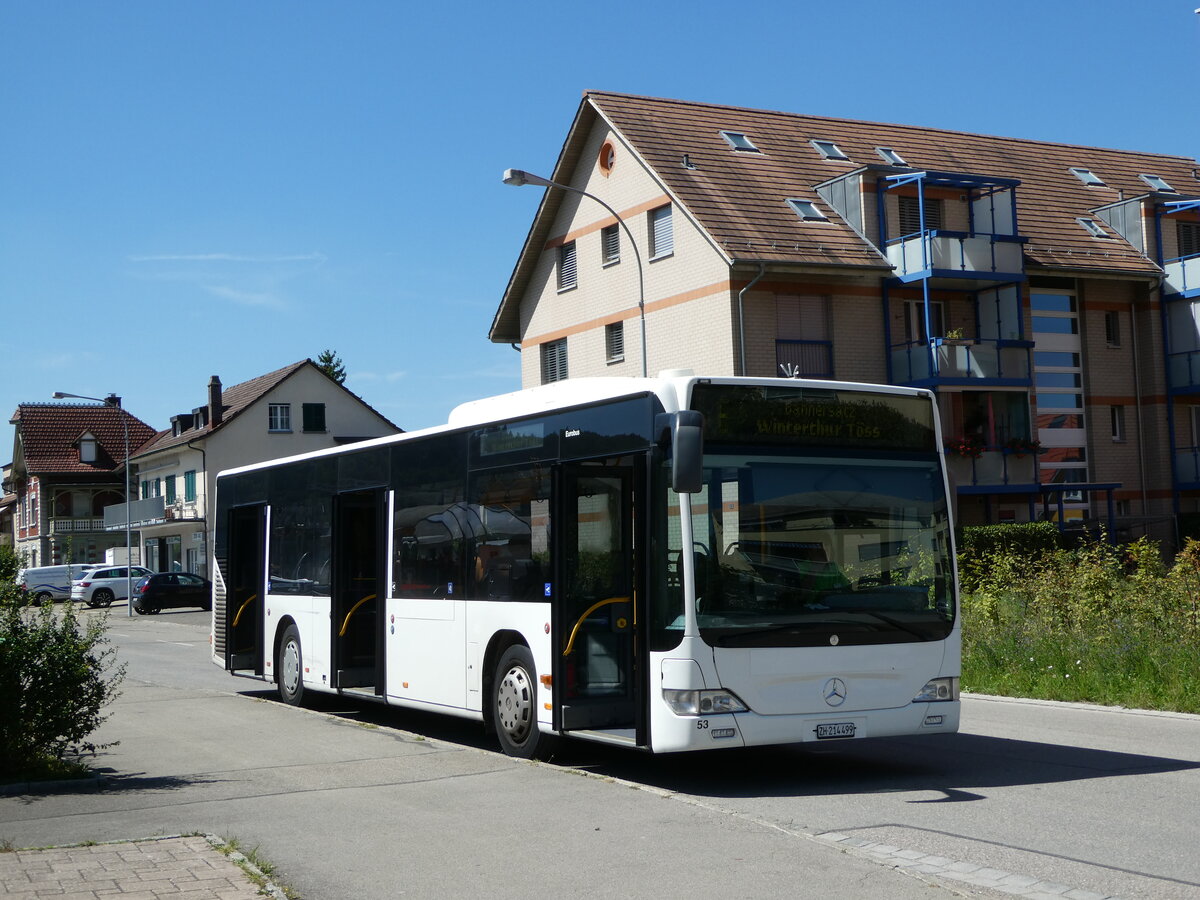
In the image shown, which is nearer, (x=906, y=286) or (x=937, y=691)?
(x=937, y=691)

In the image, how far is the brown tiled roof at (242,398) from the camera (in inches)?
2854

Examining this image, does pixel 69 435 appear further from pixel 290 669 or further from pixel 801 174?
pixel 290 669

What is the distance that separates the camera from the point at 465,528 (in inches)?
496

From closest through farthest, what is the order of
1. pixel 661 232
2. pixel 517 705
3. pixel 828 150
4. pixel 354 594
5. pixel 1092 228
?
pixel 517 705 < pixel 354 594 < pixel 661 232 < pixel 828 150 < pixel 1092 228

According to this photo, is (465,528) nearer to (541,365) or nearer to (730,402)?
(730,402)

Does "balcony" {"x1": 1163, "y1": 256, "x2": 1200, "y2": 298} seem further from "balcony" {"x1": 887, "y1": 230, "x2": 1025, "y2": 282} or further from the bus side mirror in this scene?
the bus side mirror

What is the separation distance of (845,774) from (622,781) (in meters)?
1.72

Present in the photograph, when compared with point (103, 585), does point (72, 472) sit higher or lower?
higher

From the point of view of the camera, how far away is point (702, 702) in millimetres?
9648

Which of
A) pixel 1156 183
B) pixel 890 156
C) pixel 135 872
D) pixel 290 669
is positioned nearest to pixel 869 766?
pixel 135 872

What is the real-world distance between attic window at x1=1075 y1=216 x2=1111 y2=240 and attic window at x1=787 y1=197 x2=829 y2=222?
9628 millimetres

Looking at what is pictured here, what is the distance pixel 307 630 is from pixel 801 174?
27205mm

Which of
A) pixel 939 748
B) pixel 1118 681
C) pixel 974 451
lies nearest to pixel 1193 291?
pixel 974 451

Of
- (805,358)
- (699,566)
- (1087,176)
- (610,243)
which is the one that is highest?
(1087,176)
